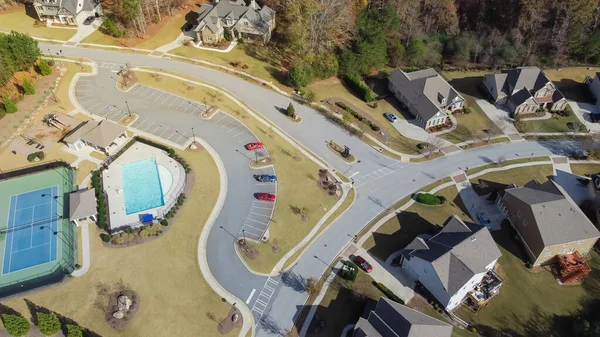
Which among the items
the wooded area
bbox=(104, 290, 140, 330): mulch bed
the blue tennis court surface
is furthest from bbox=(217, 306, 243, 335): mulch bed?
the wooded area

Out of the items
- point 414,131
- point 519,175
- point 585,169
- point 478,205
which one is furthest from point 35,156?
point 585,169

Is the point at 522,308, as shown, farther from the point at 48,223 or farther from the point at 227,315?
the point at 48,223

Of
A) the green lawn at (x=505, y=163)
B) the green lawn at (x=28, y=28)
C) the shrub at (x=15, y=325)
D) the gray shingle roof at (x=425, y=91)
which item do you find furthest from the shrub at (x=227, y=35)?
the shrub at (x=15, y=325)

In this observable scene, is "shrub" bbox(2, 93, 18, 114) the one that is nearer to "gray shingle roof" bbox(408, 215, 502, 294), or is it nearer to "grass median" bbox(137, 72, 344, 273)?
"grass median" bbox(137, 72, 344, 273)

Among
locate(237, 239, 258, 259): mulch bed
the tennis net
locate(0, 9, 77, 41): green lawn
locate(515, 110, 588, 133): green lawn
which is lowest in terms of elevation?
the tennis net

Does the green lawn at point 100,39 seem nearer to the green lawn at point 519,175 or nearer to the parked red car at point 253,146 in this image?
the parked red car at point 253,146

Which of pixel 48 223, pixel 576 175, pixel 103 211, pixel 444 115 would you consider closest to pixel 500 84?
pixel 444 115
